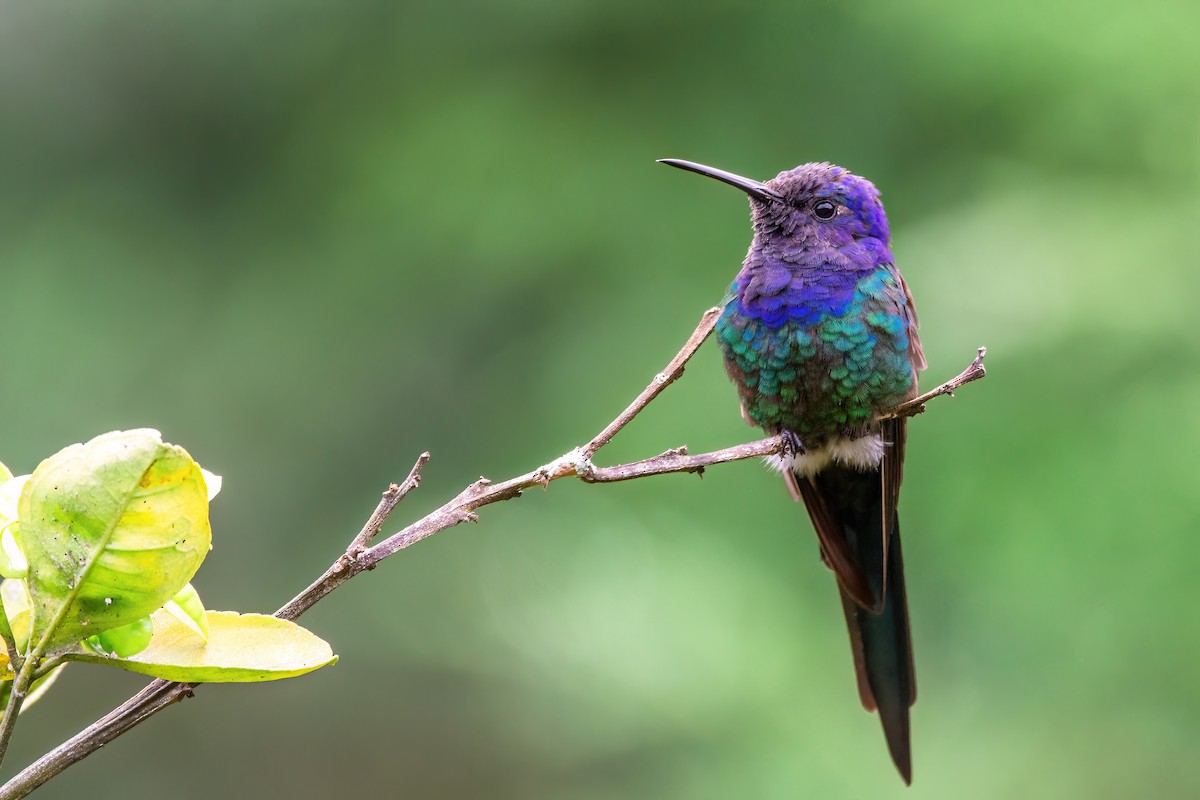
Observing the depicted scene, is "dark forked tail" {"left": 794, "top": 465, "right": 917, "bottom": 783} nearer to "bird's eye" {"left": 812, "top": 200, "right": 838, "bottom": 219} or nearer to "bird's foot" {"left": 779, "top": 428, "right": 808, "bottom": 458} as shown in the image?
"bird's foot" {"left": 779, "top": 428, "right": 808, "bottom": 458}

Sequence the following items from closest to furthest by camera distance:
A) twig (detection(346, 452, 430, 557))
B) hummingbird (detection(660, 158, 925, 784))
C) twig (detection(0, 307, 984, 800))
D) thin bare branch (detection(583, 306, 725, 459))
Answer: twig (detection(0, 307, 984, 800)), twig (detection(346, 452, 430, 557)), thin bare branch (detection(583, 306, 725, 459)), hummingbird (detection(660, 158, 925, 784))

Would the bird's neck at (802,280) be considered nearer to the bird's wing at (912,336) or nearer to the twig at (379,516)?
the bird's wing at (912,336)

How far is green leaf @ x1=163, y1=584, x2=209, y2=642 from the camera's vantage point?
2.92 ft

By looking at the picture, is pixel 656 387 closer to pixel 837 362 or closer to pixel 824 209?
pixel 837 362

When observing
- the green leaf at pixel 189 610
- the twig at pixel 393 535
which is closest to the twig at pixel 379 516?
the twig at pixel 393 535

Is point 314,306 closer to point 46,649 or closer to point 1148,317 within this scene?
point 1148,317

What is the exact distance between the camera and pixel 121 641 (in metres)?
0.87

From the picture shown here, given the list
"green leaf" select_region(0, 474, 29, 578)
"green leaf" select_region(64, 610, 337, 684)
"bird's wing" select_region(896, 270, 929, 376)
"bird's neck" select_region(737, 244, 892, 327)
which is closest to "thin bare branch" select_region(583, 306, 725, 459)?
"green leaf" select_region(64, 610, 337, 684)

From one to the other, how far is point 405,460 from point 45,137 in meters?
1.99

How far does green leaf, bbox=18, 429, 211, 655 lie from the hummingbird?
6.37ft

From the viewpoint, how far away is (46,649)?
84 cm

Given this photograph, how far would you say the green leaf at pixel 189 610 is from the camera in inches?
35.1

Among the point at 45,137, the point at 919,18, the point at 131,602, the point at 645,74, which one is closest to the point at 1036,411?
the point at 919,18

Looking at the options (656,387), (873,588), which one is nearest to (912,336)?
(873,588)
